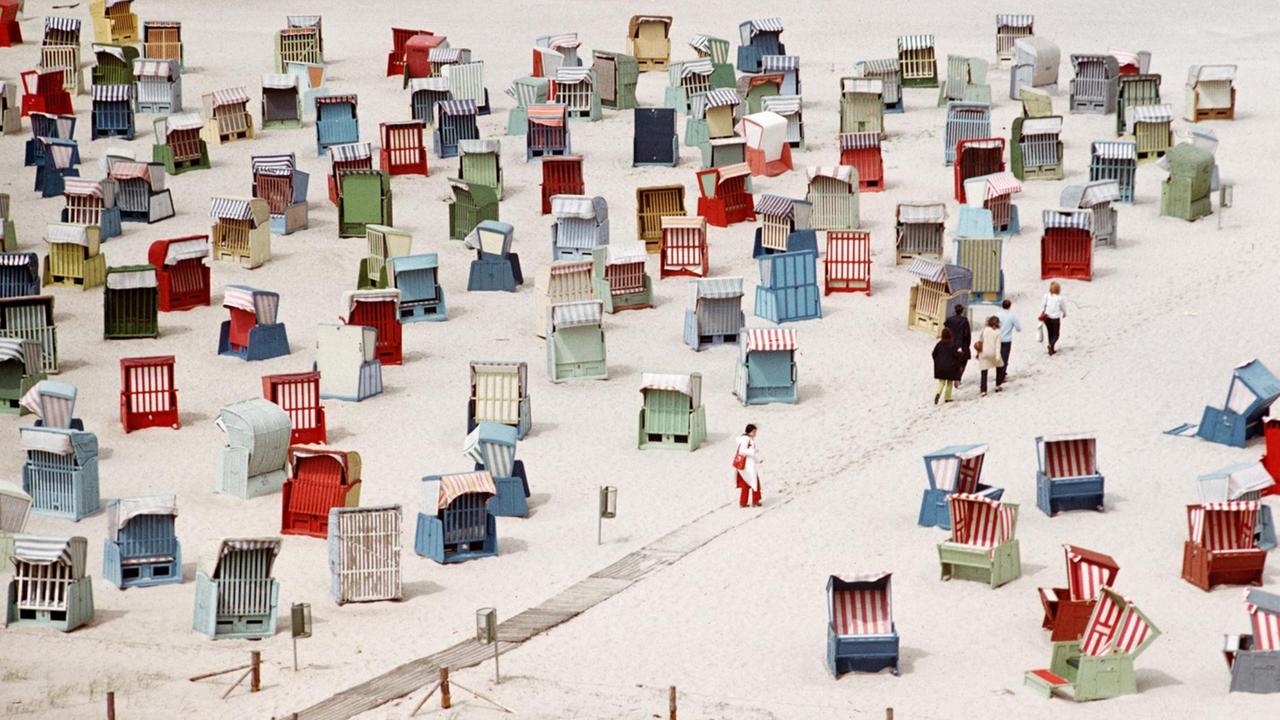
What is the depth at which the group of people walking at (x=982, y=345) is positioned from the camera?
32.2m

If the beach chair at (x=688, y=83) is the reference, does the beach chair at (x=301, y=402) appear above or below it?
below

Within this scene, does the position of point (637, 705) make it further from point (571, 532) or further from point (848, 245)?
point (848, 245)

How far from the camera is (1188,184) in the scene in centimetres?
3991

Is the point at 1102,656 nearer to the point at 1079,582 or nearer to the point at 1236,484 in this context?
the point at 1079,582

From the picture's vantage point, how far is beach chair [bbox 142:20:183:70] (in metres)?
54.6

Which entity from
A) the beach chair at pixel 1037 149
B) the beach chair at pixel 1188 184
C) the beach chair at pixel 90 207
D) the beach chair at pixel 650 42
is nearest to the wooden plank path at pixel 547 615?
the beach chair at pixel 1188 184

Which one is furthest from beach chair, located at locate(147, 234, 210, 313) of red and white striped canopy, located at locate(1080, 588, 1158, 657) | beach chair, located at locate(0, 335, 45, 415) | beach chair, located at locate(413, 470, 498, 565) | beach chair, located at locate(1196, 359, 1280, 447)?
red and white striped canopy, located at locate(1080, 588, 1158, 657)

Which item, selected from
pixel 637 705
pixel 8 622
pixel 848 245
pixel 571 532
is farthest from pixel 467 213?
pixel 637 705

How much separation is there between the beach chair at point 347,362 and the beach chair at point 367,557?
24.1ft

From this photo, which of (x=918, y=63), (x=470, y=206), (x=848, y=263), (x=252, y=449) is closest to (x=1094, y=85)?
(x=918, y=63)

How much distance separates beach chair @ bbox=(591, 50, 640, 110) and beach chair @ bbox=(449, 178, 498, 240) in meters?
9.79

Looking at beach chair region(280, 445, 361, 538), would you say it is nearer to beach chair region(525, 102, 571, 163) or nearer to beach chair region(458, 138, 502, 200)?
beach chair region(458, 138, 502, 200)

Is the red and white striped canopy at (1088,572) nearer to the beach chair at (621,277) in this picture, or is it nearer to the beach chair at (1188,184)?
the beach chair at (621,277)

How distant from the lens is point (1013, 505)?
25.5m
